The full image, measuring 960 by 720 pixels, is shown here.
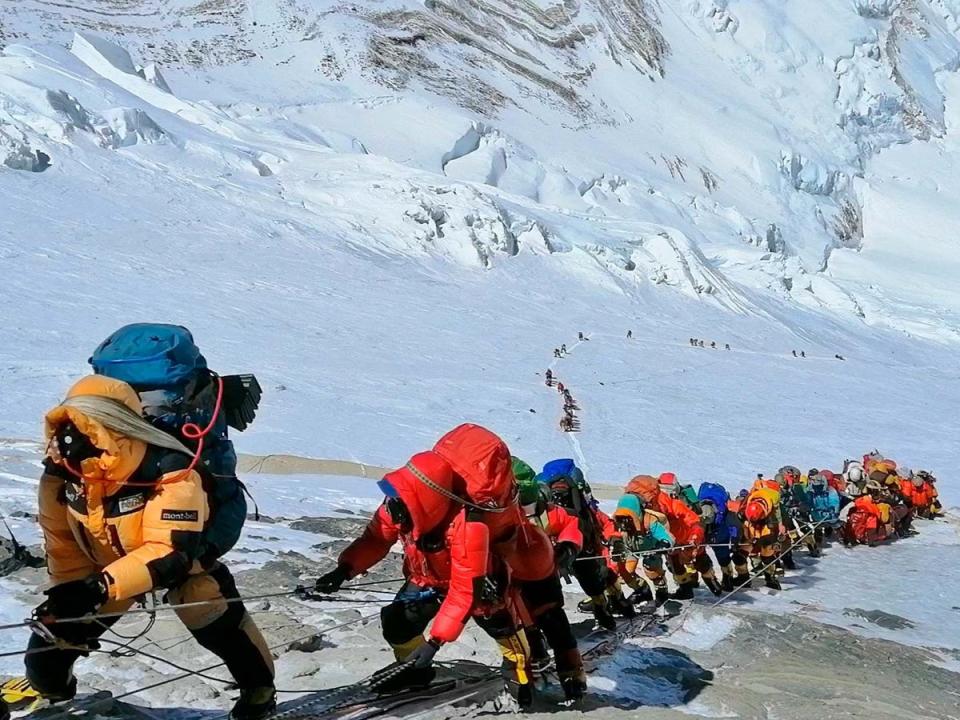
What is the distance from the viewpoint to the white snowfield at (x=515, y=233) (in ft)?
53.6

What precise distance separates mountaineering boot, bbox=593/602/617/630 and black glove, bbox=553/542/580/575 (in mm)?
1188

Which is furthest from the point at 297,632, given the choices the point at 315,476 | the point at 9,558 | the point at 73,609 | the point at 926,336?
the point at 926,336

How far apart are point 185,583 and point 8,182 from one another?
29547 millimetres

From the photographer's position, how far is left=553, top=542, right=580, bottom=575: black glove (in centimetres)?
489

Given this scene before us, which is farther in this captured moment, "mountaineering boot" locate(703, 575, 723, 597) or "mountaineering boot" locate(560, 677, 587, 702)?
"mountaineering boot" locate(703, 575, 723, 597)

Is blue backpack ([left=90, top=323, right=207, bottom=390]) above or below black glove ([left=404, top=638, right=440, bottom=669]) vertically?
above

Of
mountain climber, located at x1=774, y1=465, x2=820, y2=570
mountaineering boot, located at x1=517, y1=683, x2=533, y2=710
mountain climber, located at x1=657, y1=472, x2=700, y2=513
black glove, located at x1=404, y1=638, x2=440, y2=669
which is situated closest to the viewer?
black glove, located at x1=404, y1=638, x2=440, y2=669

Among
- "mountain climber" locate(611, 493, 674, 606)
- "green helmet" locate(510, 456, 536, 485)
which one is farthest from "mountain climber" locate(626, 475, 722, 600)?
"green helmet" locate(510, 456, 536, 485)

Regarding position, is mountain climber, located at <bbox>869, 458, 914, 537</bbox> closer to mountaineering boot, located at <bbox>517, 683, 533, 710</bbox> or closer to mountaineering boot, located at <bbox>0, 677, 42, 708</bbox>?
mountaineering boot, located at <bbox>517, 683, 533, 710</bbox>

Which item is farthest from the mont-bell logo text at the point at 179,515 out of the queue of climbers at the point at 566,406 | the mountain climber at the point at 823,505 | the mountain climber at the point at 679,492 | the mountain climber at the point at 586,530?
the queue of climbers at the point at 566,406

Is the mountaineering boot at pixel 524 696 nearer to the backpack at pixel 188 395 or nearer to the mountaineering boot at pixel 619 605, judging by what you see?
the backpack at pixel 188 395

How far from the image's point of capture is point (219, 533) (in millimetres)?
3457

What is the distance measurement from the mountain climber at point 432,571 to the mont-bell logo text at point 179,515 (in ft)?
2.90

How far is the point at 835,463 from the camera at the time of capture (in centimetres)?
1856
